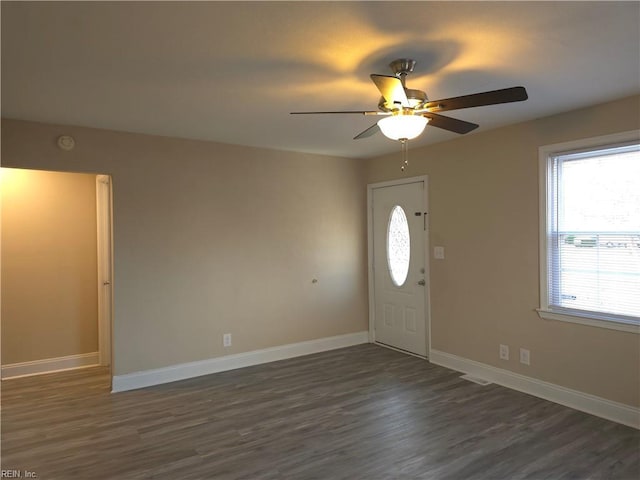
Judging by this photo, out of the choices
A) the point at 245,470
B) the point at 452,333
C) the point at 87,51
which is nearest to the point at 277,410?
the point at 245,470

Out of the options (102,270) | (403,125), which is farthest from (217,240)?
(403,125)

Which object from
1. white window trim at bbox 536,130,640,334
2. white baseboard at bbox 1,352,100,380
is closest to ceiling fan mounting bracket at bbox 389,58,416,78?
white window trim at bbox 536,130,640,334

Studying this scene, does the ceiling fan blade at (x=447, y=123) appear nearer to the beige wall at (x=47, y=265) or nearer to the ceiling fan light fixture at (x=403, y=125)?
the ceiling fan light fixture at (x=403, y=125)

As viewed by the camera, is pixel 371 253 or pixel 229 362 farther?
pixel 371 253

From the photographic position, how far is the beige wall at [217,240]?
3.86 m

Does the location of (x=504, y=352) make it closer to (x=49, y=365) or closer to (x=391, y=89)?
(x=391, y=89)

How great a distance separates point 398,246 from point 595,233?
2.18 m

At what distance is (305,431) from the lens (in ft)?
9.92

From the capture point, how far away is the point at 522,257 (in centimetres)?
372

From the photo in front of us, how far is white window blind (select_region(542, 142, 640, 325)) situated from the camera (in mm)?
3057

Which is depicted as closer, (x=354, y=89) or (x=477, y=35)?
(x=477, y=35)

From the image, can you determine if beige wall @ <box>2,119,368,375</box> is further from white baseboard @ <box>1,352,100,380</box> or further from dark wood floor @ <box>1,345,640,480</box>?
white baseboard @ <box>1,352,100,380</box>

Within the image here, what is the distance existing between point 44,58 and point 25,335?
10.8ft

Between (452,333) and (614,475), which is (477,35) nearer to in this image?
(614,475)
